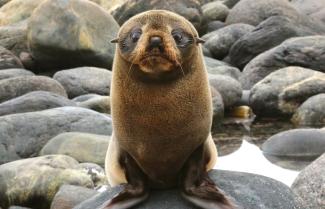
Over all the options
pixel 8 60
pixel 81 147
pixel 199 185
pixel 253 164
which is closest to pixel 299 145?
pixel 253 164

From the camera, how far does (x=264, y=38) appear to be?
820 inches

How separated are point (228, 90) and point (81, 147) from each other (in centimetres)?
615

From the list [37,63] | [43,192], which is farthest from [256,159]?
[37,63]

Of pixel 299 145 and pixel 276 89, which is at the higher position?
pixel 299 145

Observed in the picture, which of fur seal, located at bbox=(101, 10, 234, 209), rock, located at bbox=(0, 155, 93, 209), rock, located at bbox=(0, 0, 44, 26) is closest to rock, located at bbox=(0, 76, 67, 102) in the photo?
rock, located at bbox=(0, 155, 93, 209)

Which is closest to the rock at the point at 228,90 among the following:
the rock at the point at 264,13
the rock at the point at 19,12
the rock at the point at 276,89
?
the rock at the point at 276,89

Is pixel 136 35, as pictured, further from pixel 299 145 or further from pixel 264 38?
pixel 264 38

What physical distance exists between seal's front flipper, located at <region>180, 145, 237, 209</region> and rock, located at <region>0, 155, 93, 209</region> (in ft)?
12.6

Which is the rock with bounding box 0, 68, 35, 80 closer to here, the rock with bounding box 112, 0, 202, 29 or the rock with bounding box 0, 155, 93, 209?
the rock with bounding box 112, 0, 202, 29

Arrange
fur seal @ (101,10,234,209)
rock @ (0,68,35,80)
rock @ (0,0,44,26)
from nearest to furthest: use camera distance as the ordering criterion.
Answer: fur seal @ (101,10,234,209) → rock @ (0,68,35,80) → rock @ (0,0,44,26)

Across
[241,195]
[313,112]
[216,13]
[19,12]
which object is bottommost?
[216,13]

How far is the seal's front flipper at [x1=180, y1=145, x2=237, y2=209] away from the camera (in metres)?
4.84

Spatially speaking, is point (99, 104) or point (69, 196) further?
point (99, 104)

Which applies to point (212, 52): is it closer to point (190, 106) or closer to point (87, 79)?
point (87, 79)
